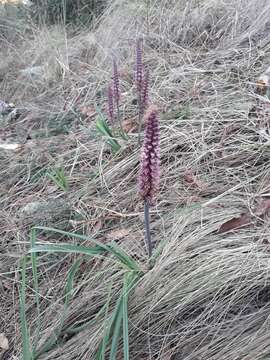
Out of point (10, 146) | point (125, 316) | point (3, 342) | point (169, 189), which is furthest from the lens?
point (10, 146)

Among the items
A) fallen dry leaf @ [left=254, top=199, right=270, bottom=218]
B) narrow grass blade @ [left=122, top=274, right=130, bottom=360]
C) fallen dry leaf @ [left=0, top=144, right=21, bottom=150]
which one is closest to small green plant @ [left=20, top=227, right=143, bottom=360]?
Result: narrow grass blade @ [left=122, top=274, right=130, bottom=360]

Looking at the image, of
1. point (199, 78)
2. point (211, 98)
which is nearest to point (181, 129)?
point (211, 98)

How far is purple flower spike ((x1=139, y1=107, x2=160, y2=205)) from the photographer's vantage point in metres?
1.17

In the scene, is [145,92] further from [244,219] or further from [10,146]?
[10,146]

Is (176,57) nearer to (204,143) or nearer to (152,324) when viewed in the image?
(204,143)

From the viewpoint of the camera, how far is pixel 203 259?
1.39 meters

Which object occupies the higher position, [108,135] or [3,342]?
[108,135]

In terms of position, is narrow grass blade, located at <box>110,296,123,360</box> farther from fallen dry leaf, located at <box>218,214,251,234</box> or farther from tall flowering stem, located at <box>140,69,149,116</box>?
tall flowering stem, located at <box>140,69,149,116</box>

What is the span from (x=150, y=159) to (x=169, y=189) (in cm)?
59

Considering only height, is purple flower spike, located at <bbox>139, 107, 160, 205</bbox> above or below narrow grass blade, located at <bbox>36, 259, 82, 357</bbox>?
above

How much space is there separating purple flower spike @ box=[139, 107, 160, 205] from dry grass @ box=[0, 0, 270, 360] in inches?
11.3

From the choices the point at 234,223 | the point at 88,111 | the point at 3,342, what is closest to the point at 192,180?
the point at 234,223

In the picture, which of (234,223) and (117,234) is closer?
(234,223)

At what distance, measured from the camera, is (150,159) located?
1229mm
